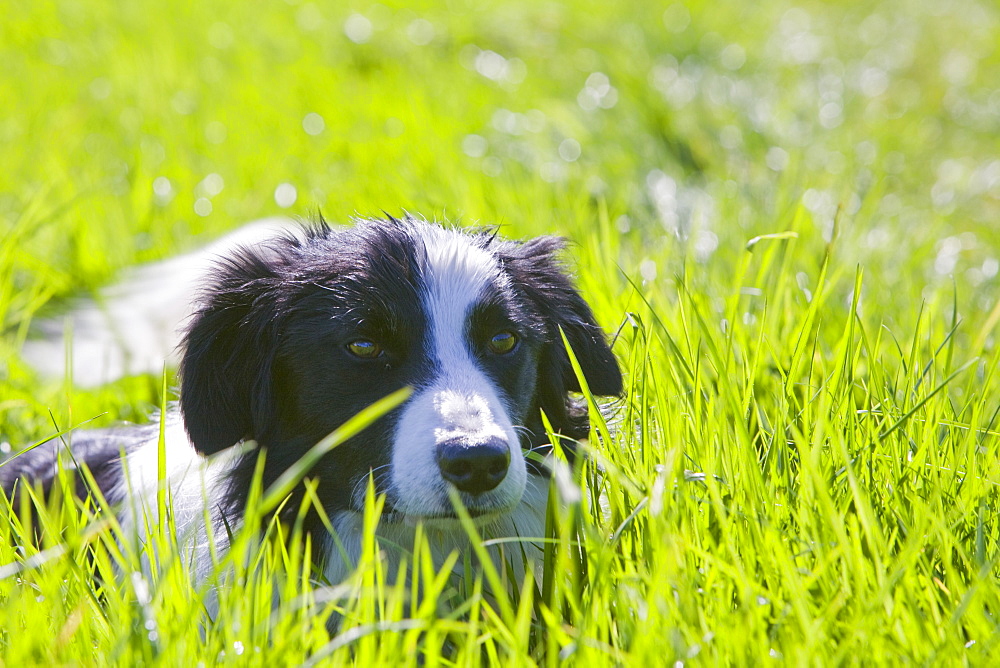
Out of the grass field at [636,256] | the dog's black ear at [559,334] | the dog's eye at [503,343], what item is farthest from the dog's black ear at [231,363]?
the dog's black ear at [559,334]

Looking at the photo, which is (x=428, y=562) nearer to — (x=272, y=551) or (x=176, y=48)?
(x=272, y=551)

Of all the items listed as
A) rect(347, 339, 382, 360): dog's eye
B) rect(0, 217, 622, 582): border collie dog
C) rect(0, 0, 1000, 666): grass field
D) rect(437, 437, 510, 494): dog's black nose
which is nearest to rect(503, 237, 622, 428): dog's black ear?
rect(0, 217, 622, 582): border collie dog

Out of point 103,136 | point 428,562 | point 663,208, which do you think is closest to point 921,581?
point 428,562

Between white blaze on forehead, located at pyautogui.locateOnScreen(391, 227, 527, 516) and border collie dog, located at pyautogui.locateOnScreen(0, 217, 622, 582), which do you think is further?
border collie dog, located at pyautogui.locateOnScreen(0, 217, 622, 582)

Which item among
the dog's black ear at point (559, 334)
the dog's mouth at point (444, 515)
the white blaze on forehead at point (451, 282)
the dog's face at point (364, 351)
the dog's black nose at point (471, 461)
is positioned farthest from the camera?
the dog's black ear at point (559, 334)

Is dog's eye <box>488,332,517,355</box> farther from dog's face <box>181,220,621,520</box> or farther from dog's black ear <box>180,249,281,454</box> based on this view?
dog's black ear <box>180,249,281,454</box>

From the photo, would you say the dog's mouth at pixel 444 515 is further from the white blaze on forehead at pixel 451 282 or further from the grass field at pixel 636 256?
the white blaze on forehead at pixel 451 282

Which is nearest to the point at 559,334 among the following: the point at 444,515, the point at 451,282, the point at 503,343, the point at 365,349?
the point at 503,343

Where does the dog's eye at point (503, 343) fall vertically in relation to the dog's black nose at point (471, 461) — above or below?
above

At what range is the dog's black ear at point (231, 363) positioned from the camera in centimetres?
224

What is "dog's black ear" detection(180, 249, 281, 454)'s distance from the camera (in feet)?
7.36

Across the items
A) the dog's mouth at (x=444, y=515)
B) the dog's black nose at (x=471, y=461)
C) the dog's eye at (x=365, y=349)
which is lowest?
the dog's mouth at (x=444, y=515)

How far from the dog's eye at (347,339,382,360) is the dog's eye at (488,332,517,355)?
0.27 m

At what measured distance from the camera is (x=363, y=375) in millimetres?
2143
